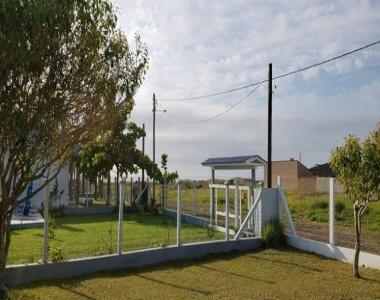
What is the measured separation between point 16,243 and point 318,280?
306 inches

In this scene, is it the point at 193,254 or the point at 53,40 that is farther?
the point at 193,254

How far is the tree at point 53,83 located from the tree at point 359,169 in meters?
4.47

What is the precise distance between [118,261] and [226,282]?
2371mm

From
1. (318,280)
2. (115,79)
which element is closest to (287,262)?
(318,280)

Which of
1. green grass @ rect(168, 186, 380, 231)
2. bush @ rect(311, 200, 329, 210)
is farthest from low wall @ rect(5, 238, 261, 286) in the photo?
bush @ rect(311, 200, 329, 210)

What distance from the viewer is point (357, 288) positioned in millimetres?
9008

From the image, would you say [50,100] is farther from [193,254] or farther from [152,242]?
[152,242]

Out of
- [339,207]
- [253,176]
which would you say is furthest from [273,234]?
[339,207]

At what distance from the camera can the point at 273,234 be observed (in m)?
13.2

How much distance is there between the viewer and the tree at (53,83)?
5726 millimetres

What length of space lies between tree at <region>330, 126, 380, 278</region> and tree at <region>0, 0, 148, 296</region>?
4471 mm

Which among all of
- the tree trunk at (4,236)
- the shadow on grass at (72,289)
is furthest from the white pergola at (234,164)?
the tree trunk at (4,236)

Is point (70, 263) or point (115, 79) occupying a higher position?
point (115, 79)

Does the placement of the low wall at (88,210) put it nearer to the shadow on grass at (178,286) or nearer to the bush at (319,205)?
the bush at (319,205)
